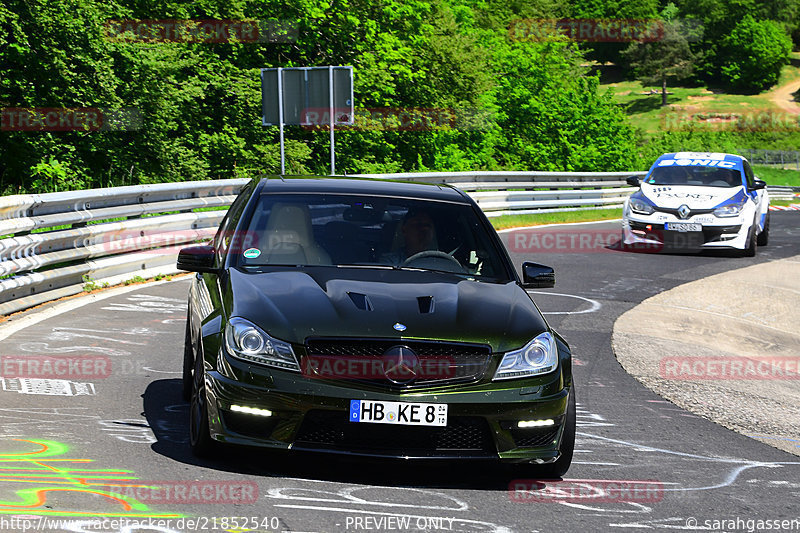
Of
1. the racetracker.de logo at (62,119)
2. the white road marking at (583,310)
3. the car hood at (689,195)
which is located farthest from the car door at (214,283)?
the racetracker.de logo at (62,119)

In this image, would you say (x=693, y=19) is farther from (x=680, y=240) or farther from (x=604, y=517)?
(x=604, y=517)

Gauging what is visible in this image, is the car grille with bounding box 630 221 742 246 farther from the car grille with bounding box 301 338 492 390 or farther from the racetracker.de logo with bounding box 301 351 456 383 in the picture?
the racetracker.de logo with bounding box 301 351 456 383

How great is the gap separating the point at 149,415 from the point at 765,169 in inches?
3420

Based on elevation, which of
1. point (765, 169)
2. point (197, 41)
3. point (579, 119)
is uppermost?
point (197, 41)

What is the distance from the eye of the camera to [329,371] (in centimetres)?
526

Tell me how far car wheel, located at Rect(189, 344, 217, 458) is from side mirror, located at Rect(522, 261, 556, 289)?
194 cm

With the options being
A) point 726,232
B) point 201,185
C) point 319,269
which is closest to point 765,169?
point 726,232

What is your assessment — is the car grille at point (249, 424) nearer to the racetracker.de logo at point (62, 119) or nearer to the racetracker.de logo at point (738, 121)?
the racetracker.de logo at point (62, 119)

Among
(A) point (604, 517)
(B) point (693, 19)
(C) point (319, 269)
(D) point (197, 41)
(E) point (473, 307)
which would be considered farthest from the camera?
(B) point (693, 19)

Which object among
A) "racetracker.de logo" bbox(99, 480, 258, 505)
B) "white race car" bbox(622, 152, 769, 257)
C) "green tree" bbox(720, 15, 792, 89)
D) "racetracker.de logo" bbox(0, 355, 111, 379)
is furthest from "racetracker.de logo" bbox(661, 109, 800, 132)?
"racetracker.de logo" bbox(99, 480, 258, 505)

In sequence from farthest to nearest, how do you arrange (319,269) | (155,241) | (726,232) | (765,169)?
(765,169) → (726,232) → (155,241) → (319,269)

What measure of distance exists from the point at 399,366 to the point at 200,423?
1022 mm

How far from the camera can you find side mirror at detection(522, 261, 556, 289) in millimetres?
6621

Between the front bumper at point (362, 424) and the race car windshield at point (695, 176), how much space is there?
15072 mm
